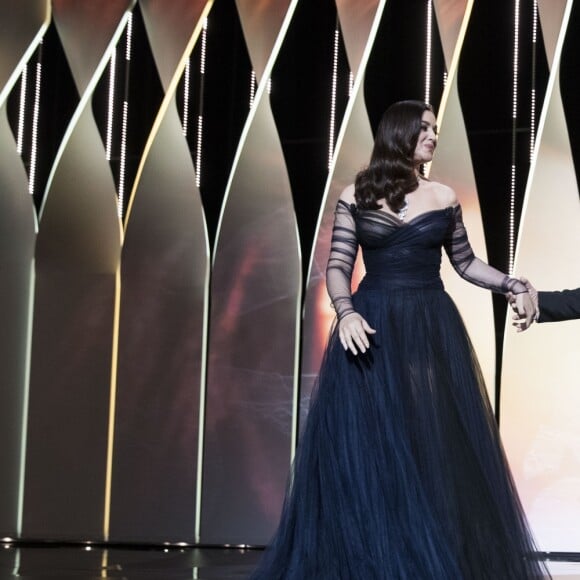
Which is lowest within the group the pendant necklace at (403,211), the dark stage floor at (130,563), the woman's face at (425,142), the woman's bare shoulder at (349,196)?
the dark stage floor at (130,563)

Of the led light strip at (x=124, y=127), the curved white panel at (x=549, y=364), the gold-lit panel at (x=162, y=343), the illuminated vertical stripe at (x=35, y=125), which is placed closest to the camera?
the curved white panel at (x=549, y=364)

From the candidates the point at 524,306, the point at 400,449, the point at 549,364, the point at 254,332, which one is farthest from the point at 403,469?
the point at 254,332

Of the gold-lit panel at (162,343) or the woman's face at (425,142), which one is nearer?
the woman's face at (425,142)

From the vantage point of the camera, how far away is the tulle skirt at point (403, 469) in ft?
9.01

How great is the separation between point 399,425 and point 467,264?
562 millimetres

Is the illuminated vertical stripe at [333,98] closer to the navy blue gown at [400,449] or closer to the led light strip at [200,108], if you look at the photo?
the led light strip at [200,108]

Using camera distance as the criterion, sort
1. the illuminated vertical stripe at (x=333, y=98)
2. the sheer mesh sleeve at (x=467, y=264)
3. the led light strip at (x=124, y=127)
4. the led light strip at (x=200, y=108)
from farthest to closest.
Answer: the led light strip at (x=124, y=127), the led light strip at (x=200, y=108), the illuminated vertical stripe at (x=333, y=98), the sheer mesh sleeve at (x=467, y=264)

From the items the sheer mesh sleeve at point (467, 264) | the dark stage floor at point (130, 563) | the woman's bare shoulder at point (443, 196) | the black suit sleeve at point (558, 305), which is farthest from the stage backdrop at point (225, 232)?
the woman's bare shoulder at point (443, 196)

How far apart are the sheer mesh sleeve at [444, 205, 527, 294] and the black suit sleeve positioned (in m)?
0.14

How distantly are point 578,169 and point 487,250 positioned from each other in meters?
0.52

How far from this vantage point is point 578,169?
475cm

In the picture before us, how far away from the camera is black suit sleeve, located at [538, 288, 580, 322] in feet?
10.4

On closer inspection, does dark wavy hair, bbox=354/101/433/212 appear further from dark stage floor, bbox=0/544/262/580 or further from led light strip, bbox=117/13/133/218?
led light strip, bbox=117/13/133/218

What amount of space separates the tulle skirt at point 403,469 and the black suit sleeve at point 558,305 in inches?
12.5
